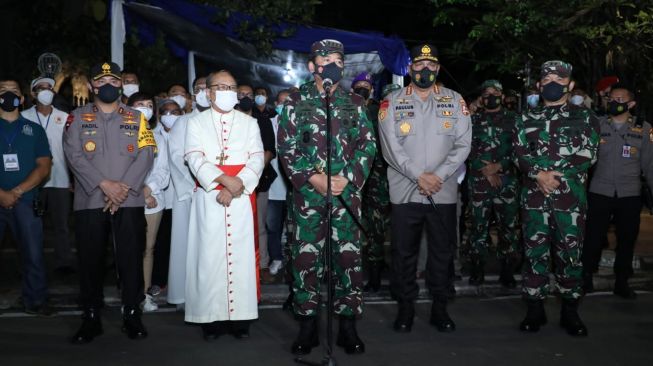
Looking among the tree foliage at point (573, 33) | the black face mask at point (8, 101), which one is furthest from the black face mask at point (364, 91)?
the tree foliage at point (573, 33)

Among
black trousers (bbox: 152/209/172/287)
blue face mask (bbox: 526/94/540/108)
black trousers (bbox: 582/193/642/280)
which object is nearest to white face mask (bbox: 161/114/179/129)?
black trousers (bbox: 152/209/172/287)

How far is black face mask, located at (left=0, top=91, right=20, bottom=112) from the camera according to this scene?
7.46 meters

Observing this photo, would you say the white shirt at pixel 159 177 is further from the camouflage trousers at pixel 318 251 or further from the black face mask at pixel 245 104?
the camouflage trousers at pixel 318 251

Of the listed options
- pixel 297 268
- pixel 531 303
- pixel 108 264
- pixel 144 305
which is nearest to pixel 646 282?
pixel 531 303

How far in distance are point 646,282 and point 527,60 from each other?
18.2 feet

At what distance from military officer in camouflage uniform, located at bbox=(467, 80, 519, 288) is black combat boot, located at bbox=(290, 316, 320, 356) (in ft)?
10.4

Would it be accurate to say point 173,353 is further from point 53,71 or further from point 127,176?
point 53,71

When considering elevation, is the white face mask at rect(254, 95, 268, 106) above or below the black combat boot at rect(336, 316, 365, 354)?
above

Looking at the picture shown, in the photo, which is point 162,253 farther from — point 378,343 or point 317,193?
point 378,343

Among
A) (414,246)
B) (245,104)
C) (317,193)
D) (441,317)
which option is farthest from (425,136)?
(245,104)

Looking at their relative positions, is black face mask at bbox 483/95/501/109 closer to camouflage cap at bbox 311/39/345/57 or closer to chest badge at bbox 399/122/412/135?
chest badge at bbox 399/122/412/135

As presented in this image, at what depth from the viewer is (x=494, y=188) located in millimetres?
8875

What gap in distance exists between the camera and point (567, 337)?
6.89m

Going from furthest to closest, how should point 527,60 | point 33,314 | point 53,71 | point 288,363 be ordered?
1. point 527,60
2. point 53,71
3. point 33,314
4. point 288,363
